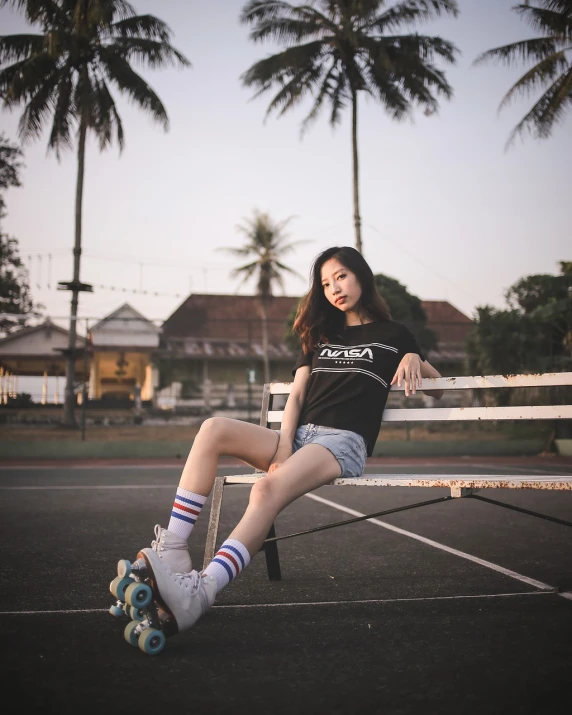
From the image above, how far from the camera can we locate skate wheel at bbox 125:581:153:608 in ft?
7.06

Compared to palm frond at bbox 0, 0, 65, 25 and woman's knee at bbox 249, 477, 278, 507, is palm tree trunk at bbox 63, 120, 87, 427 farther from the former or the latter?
woman's knee at bbox 249, 477, 278, 507

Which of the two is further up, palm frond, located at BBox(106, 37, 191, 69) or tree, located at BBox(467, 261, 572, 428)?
palm frond, located at BBox(106, 37, 191, 69)

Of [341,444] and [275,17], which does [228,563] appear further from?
[275,17]

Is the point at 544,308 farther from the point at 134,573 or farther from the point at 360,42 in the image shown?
the point at 134,573

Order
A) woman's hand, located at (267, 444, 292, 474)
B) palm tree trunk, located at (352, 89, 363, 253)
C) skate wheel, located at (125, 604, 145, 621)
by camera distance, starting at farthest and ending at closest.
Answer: palm tree trunk, located at (352, 89, 363, 253) → woman's hand, located at (267, 444, 292, 474) → skate wheel, located at (125, 604, 145, 621)

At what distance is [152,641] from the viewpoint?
7.30 feet

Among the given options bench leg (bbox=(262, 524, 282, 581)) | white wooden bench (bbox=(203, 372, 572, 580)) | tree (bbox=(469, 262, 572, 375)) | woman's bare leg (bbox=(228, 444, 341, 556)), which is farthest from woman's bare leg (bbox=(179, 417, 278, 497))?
tree (bbox=(469, 262, 572, 375))

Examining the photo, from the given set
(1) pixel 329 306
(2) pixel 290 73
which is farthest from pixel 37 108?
(1) pixel 329 306

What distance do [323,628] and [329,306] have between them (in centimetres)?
159

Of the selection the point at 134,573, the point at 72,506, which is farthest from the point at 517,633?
the point at 72,506

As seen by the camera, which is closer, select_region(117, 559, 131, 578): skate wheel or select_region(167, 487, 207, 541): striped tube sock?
select_region(117, 559, 131, 578): skate wheel

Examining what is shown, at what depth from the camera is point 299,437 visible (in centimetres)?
319

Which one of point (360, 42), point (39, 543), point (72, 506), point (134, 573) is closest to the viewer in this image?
point (134, 573)

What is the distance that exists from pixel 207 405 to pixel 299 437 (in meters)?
17.3
